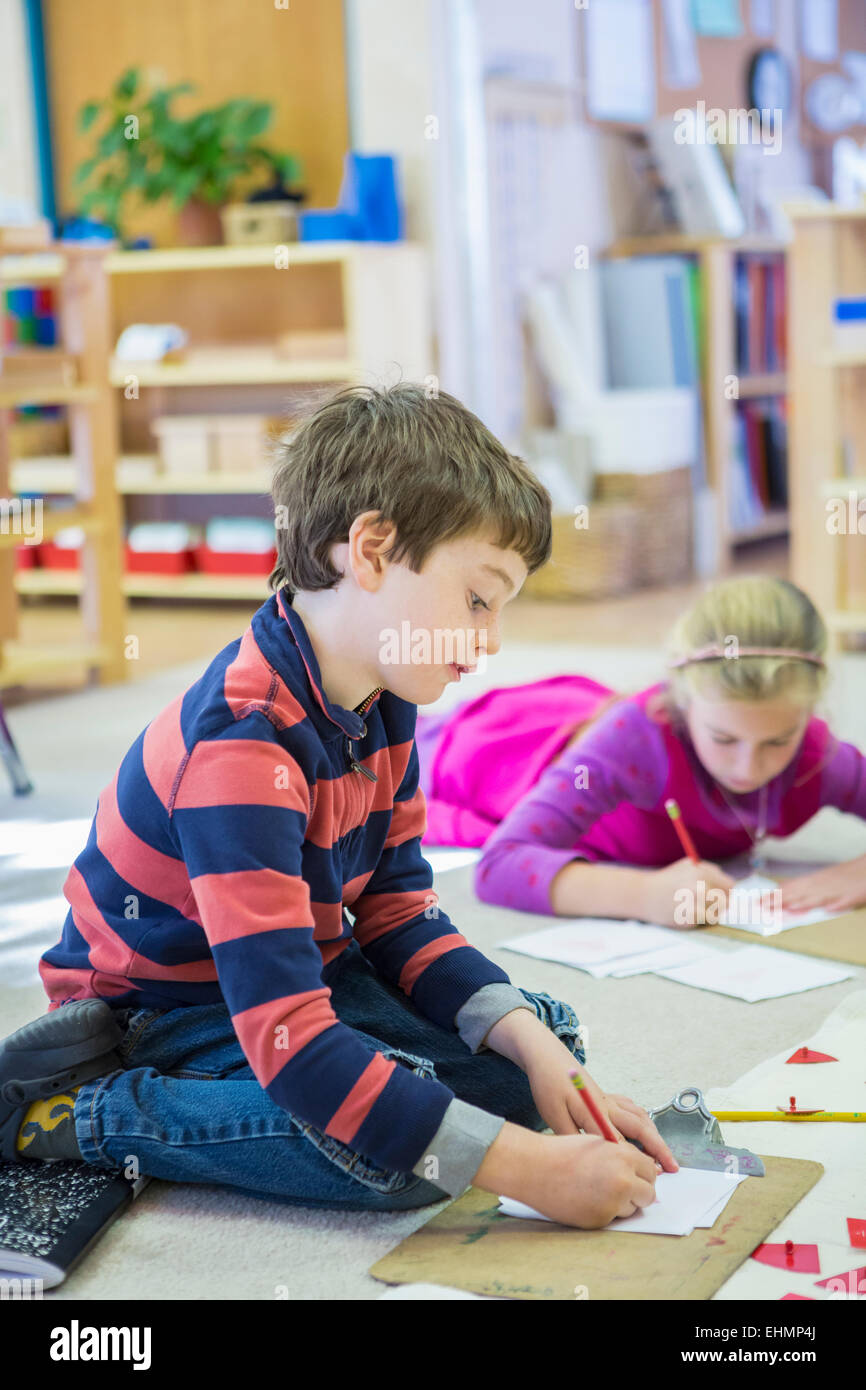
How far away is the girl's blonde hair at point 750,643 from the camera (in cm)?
151

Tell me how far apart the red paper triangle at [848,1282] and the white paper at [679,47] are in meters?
3.80

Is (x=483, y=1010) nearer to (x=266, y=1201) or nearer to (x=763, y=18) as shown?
(x=266, y=1201)

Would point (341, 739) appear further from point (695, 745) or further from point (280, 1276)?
point (695, 745)

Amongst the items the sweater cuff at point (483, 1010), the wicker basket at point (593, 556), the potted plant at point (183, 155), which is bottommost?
the sweater cuff at point (483, 1010)

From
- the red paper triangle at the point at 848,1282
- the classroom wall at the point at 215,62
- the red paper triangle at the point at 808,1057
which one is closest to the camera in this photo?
the red paper triangle at the point at 848,1282

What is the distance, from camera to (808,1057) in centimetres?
126

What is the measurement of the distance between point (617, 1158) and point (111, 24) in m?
3.72

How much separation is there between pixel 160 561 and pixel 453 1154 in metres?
2.97

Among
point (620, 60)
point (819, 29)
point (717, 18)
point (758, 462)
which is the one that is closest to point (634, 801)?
point (758, 462)

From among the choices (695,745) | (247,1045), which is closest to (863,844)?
(695,745)

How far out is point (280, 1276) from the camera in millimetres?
970

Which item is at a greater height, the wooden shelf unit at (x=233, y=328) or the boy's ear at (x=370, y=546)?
the wooden shelf unit at (x=233, y=328)

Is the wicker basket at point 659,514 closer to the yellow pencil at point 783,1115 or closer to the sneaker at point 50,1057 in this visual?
the yellow pencil at point 783,1115

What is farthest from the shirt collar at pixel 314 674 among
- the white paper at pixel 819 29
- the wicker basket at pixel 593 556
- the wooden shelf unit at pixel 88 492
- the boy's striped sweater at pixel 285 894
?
the white paper at pixel 819 29
